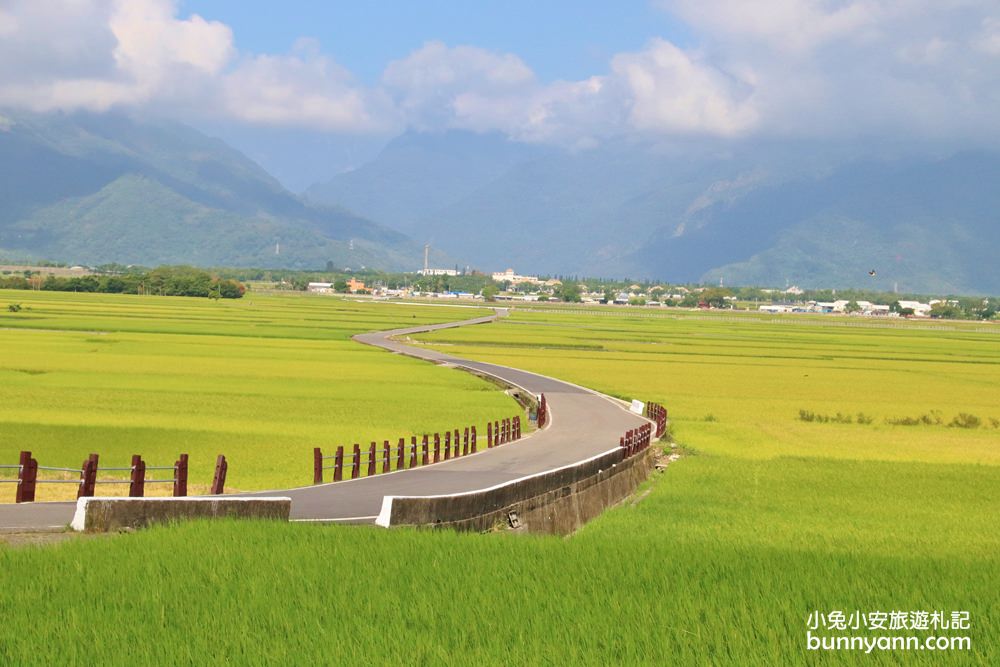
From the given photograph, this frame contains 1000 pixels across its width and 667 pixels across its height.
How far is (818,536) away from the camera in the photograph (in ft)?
72.0

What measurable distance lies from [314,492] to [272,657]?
1405 centimetres

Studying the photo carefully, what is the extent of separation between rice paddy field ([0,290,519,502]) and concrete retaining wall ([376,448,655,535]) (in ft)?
22.1

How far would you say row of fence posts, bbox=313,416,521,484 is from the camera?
28391 millimetres

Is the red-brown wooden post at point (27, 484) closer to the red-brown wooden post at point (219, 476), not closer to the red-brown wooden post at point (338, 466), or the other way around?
the red-brown wooden post at point (219, 476)

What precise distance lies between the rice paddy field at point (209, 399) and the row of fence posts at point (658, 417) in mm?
6362

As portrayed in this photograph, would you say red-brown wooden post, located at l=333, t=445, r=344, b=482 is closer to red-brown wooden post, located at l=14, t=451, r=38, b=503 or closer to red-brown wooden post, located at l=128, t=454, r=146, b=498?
red-brown wooden post, located at l=128, t=454, r=146, b=498

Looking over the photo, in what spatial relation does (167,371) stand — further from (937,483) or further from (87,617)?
(87,617)

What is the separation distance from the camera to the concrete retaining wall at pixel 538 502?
18.8 m

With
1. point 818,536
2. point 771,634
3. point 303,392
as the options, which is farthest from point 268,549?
point 303,392

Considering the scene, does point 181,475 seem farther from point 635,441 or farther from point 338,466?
point 635,441

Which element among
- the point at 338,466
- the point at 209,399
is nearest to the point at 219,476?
the point at 338,466

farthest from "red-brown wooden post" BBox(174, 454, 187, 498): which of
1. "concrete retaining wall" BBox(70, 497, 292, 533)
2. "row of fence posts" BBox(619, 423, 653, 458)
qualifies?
"row of fence posts" BBox(619, 423, 653, 458)

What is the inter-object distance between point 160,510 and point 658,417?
3043cm

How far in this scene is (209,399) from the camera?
164 feet
